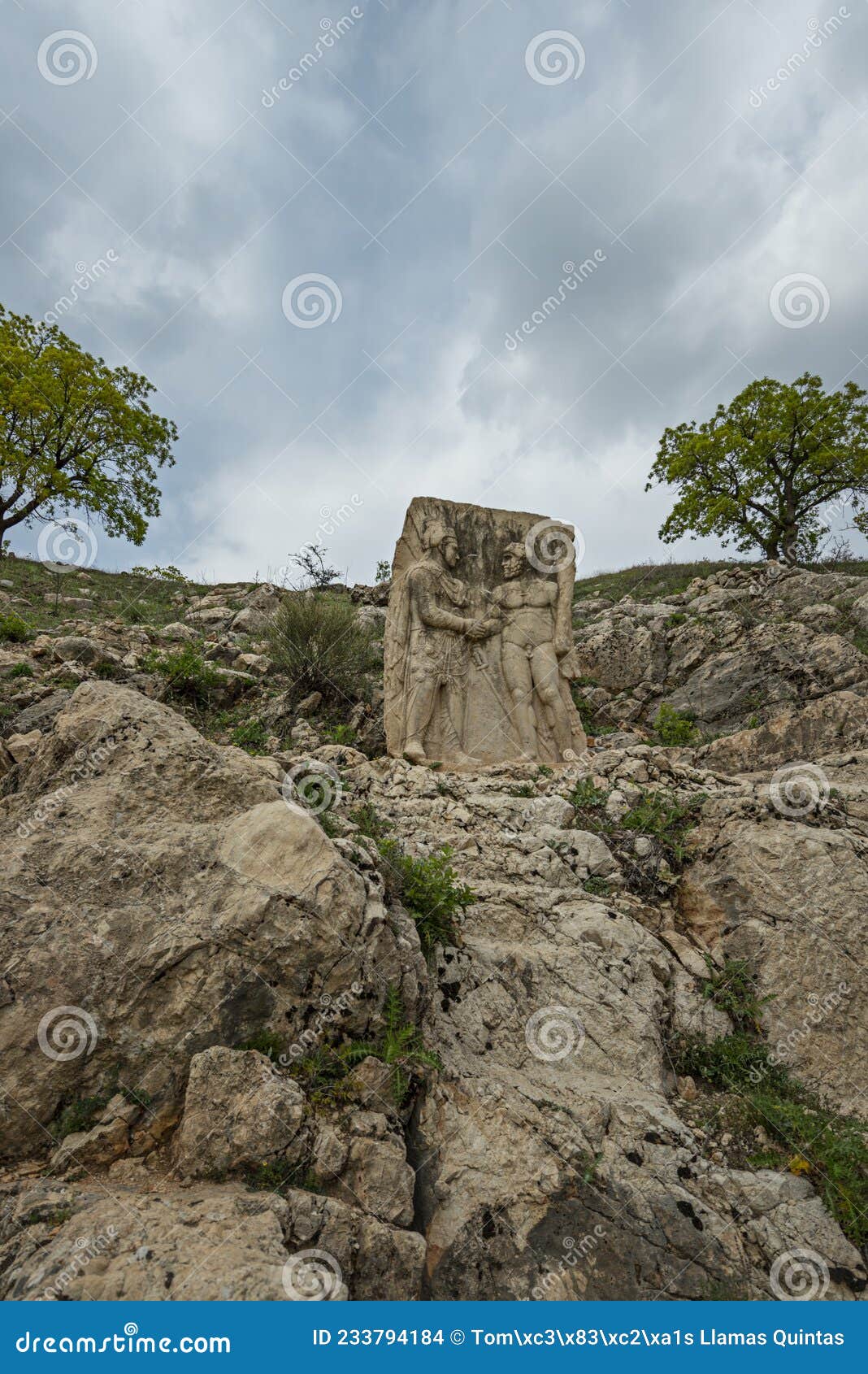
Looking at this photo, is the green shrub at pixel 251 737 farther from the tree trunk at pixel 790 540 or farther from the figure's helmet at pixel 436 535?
the tree trunk at pixel 790 540

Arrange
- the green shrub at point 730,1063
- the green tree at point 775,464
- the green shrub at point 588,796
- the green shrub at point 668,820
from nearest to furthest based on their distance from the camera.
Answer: the green shrub at point 730,1063 < the green shrub at point 668,820 < the green shrub at point 588,796 < the green tree at point 775,464

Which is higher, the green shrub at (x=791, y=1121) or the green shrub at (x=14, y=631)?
the green shrub at (x=14, y=631)

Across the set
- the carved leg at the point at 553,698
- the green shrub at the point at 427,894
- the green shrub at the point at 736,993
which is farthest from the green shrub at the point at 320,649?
the green shrub at the point at 736,993

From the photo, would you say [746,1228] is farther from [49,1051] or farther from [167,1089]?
[49,1051]

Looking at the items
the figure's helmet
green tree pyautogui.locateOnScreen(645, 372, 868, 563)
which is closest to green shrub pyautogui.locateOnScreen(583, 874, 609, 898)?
the figure's helmet

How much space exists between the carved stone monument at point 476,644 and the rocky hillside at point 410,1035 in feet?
7.88

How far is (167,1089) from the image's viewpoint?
2660 mm

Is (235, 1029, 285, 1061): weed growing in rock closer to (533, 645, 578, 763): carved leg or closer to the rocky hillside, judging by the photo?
the rocky hillside

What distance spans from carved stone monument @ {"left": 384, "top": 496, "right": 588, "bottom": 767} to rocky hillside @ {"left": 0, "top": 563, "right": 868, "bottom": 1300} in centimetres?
240

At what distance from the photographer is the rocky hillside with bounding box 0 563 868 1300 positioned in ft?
7.91

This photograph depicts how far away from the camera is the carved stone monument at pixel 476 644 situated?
27.4ft

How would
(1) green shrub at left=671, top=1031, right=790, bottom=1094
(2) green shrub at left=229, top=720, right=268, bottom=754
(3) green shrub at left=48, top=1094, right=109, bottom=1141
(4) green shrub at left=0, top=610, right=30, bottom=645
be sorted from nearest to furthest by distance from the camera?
1. (3) green shrub at left=48, top=1094, right=109, bottom=1141
2. (1) green shrub at left=671, top=1031, right=790, bottom=1094
3. (2) green shrub at left=229, top=720, right=268, bottom=754
4. (4) green shrub at left=0, top=610, right=30, bottom=645

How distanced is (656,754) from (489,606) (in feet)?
10.4

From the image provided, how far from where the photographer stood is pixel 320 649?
10.5 m
